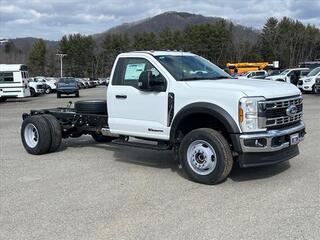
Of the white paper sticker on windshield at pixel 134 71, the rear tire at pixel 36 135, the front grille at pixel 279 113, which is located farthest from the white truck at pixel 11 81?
the front grille at pixel 279 113

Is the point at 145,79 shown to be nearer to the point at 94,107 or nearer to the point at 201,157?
the point at 201,157

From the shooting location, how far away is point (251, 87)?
7.22 meters

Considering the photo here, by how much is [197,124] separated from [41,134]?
3638mm

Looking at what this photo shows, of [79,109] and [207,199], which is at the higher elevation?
[79,109]

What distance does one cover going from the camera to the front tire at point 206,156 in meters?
7.18

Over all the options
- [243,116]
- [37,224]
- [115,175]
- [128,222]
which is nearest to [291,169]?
[243,116]

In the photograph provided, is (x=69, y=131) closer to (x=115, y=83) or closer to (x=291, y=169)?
(x=115, y=83)

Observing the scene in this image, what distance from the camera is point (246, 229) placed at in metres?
5.34

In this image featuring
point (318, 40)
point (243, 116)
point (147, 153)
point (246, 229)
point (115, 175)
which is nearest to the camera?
point (246, 229)

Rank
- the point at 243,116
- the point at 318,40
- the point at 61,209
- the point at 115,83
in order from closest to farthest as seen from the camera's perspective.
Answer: the point at 61,209, the point at 243,116, the point at 115,83, the point at 318,40

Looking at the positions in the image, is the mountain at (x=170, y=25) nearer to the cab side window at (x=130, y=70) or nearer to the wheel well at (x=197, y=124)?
the cab side window at (x=130, y=70)

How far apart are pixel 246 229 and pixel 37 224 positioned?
2391 mm

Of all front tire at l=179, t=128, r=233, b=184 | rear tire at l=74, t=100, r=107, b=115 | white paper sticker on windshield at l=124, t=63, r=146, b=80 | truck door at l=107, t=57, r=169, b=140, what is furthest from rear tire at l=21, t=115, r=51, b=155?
front tire at l=179, t=128, r=233, b=184

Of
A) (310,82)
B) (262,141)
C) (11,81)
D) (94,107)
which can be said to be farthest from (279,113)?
(11,81)
